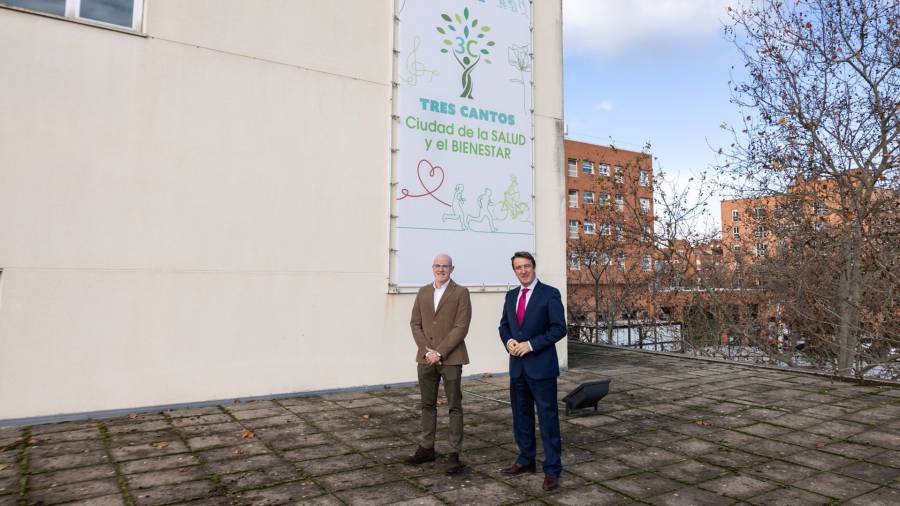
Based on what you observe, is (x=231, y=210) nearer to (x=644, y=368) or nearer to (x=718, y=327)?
(x=644, y=368)

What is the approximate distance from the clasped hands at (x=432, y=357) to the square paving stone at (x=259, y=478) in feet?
4.78

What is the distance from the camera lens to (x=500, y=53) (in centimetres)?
997

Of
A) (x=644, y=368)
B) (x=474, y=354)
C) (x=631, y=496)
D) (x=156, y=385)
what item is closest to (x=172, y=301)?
(x=156, y=385)

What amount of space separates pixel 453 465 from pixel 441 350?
0.98 m

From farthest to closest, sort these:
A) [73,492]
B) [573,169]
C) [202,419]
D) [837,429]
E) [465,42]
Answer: [573,169] < [465,42] < [202,419] < [837,429] < [73,492]

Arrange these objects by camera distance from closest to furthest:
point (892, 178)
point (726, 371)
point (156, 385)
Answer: point (156, 385) < point (726, 371) < point (892, 178)

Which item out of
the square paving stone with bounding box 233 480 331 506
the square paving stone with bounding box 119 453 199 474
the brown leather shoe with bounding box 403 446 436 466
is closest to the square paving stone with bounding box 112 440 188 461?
the square paving stone with bounding box 119 453 199 474

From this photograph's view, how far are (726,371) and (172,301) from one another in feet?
32.1

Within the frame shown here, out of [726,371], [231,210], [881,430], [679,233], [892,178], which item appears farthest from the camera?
[679,233]

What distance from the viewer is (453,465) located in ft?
15.1

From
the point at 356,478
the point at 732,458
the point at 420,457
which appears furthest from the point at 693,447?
the point at 356,478

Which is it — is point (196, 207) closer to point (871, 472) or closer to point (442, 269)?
point (442, 269)

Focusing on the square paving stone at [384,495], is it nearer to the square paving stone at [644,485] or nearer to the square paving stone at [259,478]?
the square paving stone at [259,478]

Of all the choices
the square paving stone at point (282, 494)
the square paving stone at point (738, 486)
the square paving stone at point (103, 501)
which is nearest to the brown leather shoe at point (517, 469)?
the square paving stone at point (738, 486)
